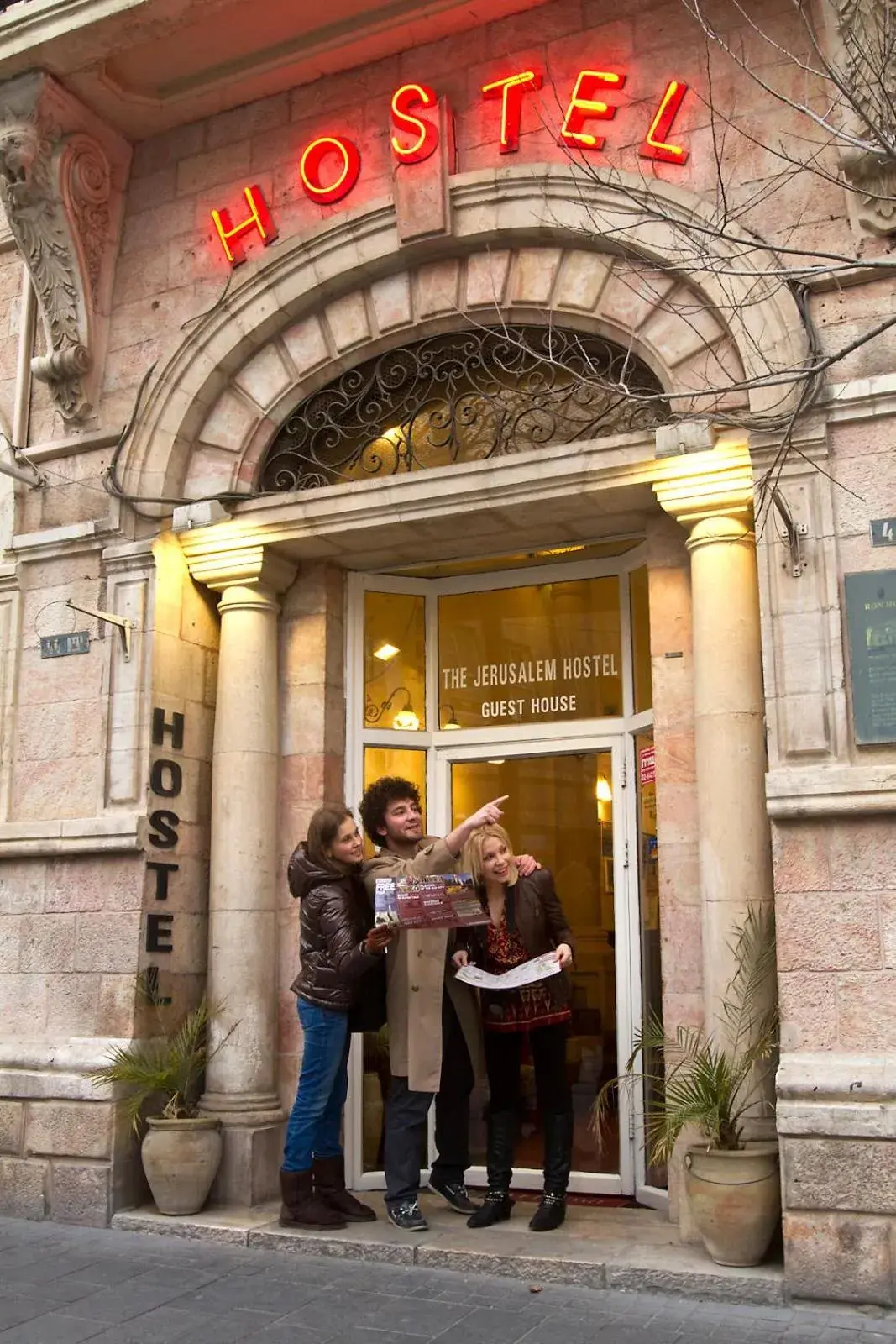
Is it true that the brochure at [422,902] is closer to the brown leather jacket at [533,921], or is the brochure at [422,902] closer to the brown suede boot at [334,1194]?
the brown leather jacket at [533,921]

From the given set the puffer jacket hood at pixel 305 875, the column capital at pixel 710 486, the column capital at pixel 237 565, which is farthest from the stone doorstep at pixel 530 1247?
the column capital at pixel 237 565

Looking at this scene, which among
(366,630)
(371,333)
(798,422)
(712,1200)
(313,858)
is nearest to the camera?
(712,1200)

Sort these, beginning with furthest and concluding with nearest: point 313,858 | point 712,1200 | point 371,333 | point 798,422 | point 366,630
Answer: point 366,630
point 371,333
point 313,858
point 798,422
point 712,1200

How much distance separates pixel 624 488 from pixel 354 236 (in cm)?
229

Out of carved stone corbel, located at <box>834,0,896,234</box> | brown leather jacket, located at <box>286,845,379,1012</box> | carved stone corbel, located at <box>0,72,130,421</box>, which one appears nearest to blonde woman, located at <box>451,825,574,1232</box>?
brown leather jacket, located at <box>286,845,379,1012</box>

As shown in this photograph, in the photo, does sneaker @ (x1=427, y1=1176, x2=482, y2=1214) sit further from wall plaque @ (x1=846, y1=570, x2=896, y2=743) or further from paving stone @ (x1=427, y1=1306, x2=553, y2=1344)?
wall plaque @ (x1=846, y1=570, x2=896, y2=743)

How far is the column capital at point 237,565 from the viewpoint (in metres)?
7.80

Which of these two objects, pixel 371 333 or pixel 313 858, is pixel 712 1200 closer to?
pixel 313 858

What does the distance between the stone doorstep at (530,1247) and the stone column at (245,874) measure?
15.9 inches

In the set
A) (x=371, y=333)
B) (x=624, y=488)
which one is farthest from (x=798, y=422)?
(x=371, y=333)

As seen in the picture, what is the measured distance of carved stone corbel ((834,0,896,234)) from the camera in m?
6.01

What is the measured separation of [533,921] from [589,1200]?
1.75m

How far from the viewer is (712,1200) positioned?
5.50m

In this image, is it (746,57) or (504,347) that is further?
(504,347)
